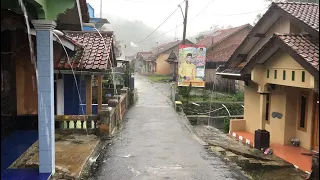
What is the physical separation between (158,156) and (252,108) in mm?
7215

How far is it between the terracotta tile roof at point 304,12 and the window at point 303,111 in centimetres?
277

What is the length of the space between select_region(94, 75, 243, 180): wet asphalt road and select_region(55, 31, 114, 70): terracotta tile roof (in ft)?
9.28

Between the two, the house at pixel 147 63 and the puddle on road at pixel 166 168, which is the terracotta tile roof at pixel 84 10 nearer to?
the puddle on road at pixel 166 168

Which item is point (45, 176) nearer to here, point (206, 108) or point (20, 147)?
point (20, 147)

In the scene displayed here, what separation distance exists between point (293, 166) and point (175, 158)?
357 centimetres


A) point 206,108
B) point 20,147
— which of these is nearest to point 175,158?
point 20,147

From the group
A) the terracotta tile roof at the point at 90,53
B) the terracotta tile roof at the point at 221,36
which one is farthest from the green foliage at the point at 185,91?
the terracotta tile roof at the point at 221,36

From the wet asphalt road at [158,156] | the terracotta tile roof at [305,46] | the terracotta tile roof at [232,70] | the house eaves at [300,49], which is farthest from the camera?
the terracotta tile roof at [232,70]

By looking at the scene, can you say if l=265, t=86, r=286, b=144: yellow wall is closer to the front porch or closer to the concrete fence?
the front porch

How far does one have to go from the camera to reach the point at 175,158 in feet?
33.8

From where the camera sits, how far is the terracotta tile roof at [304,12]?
10.9m

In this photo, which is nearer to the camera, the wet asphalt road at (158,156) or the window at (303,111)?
the wet asphalt road at (158,156)

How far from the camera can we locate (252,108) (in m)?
16.2

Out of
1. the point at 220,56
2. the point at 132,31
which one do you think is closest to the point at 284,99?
the point at 220,56
